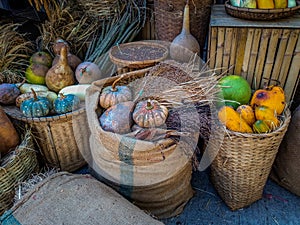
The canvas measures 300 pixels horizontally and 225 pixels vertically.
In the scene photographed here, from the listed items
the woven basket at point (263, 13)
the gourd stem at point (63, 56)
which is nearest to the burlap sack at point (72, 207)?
the gourd stem at point (63, 56)

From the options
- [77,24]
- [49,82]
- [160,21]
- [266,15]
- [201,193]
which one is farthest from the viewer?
[77,24]

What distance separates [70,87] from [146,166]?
1.01 metres

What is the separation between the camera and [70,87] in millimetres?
2277

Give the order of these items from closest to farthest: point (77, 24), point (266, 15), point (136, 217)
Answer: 1. point (136, 217)
2. point (266, 15)
3. point (77, 24)

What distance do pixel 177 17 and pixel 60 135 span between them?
1.39 m

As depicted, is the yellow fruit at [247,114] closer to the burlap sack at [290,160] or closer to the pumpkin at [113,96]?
the burlap sack at [290,160]

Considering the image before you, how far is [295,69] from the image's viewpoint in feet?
6.75

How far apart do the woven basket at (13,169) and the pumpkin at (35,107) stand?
148mm

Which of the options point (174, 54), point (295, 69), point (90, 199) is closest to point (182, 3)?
point (174, 54)

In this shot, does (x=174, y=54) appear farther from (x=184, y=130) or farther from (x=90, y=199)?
(x=90, y=199)

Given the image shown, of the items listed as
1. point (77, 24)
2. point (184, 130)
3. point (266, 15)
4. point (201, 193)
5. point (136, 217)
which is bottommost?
point (201, 193)

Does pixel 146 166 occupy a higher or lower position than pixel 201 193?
higher

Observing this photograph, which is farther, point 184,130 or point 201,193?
point 201,193

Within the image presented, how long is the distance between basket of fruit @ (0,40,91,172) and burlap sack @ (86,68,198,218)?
270mm
